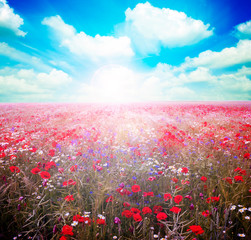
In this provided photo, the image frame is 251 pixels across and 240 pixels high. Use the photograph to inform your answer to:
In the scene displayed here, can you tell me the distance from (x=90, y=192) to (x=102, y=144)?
2.87m

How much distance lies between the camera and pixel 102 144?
5.77 meters

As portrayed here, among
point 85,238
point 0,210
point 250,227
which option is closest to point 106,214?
point 85,238

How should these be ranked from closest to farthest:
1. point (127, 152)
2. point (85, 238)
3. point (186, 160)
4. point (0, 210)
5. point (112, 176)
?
1. point (85, 238)
2. point (0, 210)
3. point (112, 176)
4. point (186, 160)
5. point (127, 152)

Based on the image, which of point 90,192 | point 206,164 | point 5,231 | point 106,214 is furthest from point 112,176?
point 206,164

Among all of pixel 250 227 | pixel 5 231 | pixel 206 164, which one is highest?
pixel 206 164

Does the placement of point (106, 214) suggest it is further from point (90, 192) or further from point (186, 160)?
point (186, 160)

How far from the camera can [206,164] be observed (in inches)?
150

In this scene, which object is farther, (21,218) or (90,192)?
(90,192)

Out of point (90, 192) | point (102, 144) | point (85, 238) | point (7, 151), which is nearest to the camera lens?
point (85, 238)

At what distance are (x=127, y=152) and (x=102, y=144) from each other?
137 cm

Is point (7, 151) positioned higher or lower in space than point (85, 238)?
higher

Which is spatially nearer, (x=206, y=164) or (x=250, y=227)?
(x=250, y=227)

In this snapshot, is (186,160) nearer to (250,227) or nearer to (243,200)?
(243,200)

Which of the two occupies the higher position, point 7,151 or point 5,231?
point 7,151
